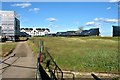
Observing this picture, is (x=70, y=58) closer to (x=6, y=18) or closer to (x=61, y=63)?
(x=61, y=63)

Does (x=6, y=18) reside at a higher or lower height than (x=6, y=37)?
higher

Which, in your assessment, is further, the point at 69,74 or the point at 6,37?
the point at 6,37

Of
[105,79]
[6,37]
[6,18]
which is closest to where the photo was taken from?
[105,79]

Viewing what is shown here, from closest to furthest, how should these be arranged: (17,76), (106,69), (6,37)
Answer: (17,76) → (106,69) → (6,37)

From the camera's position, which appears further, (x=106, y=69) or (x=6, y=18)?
(x=6, y=18)

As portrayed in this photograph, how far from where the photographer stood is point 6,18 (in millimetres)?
62312

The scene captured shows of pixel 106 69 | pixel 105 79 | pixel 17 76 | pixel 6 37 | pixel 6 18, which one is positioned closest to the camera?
pixel 17 76

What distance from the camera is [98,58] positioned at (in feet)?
102

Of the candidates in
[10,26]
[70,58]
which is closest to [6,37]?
[10,26]

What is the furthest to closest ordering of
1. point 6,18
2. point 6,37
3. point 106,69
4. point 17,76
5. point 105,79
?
point 6,37 → point 6,18 → point 106,69 → point 105,79 → point 17,76

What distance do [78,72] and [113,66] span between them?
4.40m

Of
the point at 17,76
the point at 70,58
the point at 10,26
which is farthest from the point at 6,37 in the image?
the point at 17,76

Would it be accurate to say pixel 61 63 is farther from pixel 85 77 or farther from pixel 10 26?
pixel 10 26

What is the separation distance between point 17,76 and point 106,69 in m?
12.4
